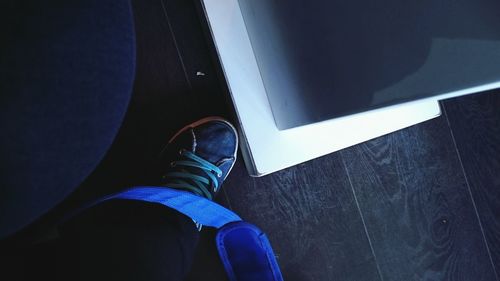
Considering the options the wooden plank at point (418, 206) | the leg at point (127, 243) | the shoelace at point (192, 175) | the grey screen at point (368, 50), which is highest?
the grey screen at point (368, 50)

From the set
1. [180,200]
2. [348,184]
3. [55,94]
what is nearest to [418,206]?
[348,184]

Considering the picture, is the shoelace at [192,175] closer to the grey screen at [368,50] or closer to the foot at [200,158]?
the foot at [200,158]

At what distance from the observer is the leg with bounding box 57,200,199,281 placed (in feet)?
2.03

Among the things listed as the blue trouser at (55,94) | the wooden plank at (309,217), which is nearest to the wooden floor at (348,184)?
the wooden plank at (309,217)

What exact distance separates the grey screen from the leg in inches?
12.1

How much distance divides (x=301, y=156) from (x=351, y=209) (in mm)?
228

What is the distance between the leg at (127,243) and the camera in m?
0.62

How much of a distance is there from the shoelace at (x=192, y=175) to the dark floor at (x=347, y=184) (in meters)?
0.05

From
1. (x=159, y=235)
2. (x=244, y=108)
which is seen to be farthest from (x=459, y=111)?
(x=159, y=235)

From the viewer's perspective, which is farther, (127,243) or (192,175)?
(192,175)

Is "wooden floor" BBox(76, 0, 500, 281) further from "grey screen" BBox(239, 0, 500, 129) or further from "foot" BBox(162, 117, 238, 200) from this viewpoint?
"grey screen" BBox(239, 0, 500, 129)

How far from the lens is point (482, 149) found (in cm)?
100

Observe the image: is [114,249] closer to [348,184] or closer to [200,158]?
[200,158]

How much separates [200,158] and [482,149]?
0.72 meters
